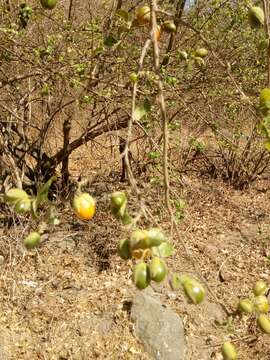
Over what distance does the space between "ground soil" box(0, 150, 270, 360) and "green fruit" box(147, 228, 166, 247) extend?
6.08ft

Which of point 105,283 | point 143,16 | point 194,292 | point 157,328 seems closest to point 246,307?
point 194,292

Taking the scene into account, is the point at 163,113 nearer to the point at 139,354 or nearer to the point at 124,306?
the point at 139,354

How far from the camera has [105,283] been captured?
11.9ft

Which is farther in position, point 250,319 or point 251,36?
point 251,36

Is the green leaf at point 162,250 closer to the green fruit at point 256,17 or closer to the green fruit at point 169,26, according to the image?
the green fruit at point 256,17

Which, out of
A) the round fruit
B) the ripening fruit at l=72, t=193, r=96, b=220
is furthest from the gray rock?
the round fruit

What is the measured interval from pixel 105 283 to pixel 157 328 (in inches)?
22.3

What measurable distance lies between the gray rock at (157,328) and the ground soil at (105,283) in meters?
0.06

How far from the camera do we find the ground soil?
10.2 ft

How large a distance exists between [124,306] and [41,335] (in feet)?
1.87

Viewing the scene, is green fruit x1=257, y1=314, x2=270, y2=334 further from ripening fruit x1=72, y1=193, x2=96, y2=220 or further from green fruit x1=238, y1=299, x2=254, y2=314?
ripening fruit x1=72, y1=193, x2=96, y2=220

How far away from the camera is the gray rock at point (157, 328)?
3.12 meters

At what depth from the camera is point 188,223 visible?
443cm

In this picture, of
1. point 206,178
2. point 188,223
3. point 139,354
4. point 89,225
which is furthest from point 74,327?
point 206,178
